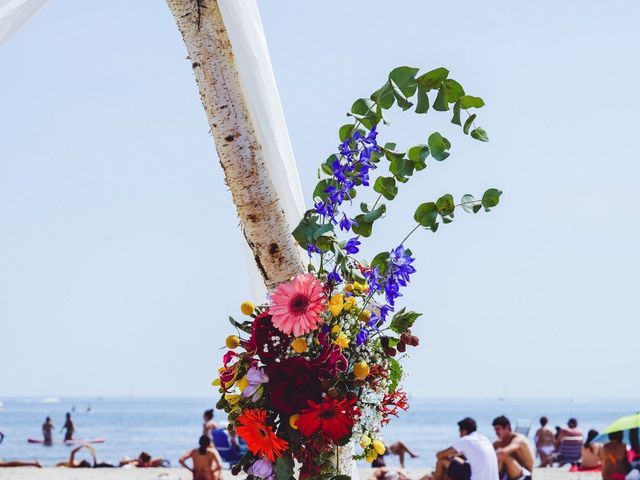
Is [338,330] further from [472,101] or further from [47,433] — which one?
[47,433]

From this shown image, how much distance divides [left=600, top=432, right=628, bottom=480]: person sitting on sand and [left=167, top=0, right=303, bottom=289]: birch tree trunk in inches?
279

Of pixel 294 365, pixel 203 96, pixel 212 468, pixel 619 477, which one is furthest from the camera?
pixel 212 468

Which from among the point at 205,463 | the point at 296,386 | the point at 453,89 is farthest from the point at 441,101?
the point at 205,463

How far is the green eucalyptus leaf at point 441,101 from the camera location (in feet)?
11.1

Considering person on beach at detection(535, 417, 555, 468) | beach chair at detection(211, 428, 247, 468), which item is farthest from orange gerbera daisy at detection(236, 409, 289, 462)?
person on beach at detection(535, 417, 555, 468)

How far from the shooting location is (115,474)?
15.3 m

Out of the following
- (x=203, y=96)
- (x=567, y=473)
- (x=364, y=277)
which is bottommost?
(x=567, y=473)

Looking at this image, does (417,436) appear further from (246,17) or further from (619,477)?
(246,17)

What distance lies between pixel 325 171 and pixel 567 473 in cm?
1314

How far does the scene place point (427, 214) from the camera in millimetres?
3404

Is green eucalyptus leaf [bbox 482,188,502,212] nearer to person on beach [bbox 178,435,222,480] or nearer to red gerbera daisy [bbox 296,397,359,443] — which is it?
red gerbera daisy [bbox 296,397,359,443]

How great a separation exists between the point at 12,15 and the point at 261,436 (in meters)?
1.57

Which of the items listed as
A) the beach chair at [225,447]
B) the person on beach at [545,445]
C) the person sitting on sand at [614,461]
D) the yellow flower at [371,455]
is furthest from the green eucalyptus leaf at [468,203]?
the person on beach at [545,445]

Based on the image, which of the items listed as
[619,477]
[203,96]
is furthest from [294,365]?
[619,477]
